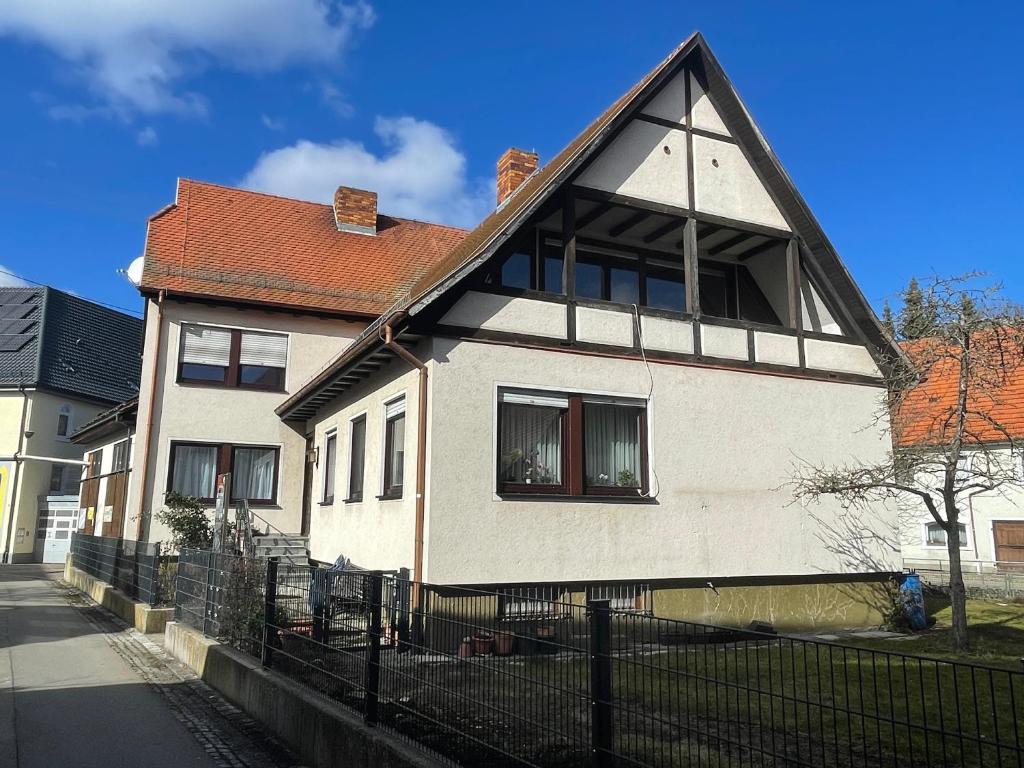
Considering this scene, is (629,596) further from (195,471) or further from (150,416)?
(150,416)

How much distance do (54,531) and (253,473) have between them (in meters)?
21.7

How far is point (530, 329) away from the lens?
39.9 feet

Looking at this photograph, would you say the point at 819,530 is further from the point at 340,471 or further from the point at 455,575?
the point at 340,471

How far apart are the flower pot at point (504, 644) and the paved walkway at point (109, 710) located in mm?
2581

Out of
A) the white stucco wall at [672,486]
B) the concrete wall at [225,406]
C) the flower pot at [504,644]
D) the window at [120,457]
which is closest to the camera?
the flower pot at [504,644]

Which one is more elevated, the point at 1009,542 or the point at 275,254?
the point at 275,254

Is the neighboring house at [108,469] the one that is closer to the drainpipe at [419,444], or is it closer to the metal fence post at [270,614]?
the drainpipe at [419,444]

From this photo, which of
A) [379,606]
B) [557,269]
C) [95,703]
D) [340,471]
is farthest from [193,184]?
[379,606]

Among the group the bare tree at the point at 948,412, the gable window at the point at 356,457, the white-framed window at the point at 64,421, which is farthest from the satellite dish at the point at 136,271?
the white-framed window at the point at 64,421

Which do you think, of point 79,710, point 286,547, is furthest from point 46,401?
point 79,710

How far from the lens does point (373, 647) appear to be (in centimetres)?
610

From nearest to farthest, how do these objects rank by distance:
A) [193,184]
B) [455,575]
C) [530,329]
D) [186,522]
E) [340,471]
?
[455,575] < [530,329] < [340,471] < [186,522] < [193,184]

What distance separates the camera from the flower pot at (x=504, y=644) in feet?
15.8

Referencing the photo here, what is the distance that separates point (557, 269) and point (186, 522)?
9.87 meters
